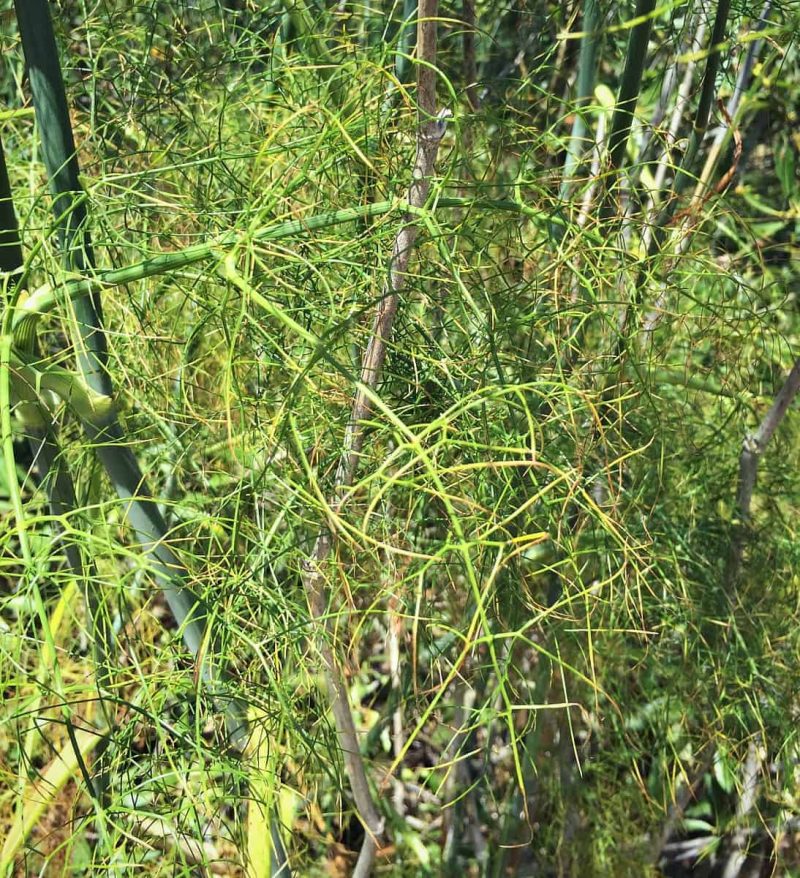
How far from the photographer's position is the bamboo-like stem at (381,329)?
54cm

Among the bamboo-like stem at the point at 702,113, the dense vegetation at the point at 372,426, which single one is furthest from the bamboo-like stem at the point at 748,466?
the bamboo-like stem at the point at 702,113

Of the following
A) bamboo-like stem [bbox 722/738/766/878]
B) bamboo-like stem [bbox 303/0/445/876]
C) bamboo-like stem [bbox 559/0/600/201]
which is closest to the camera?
bamboo-like stem [bbox 303/0/445/876]

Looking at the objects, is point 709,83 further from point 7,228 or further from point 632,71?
point 7,228

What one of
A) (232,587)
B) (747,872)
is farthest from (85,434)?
(747,872)

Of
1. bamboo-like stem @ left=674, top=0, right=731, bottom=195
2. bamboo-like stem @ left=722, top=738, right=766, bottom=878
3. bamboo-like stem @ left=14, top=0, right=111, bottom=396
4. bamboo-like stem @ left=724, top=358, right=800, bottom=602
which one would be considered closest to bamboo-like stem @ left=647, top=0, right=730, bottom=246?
bamboo-like stem @ left=674, top=0, right=731, bottom=195

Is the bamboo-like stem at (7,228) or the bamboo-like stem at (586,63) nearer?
the bamboo-like stem at (7,228)

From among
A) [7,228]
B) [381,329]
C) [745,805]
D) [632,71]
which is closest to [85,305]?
[7,228]

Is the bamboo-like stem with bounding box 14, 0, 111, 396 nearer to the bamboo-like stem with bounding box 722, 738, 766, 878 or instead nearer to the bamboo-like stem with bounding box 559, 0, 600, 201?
the bamboo-like stem with bounding box 559, 0, 600, 201

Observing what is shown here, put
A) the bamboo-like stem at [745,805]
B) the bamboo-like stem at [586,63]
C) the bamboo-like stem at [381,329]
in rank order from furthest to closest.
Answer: the bamboo-like stem at [745,805] → the bamboo-like stem at [586,63] → the bamboo-like stem at [381,329]

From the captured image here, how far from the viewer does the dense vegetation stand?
604 millimetres

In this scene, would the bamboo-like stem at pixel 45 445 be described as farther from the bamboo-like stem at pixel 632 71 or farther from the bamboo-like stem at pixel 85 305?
the bamboo-like stem at pixel 632 71

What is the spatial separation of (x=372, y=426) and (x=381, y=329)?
6cm

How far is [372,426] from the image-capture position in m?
0.60

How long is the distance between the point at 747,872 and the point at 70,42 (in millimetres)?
1297
